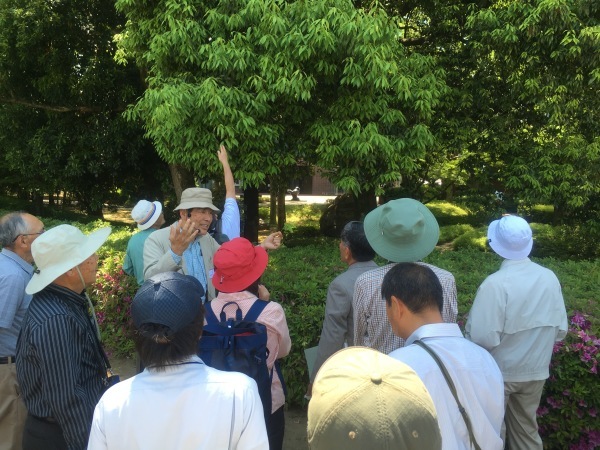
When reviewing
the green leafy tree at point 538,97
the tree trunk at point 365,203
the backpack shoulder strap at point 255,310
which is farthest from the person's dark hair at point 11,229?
the tree trunk at point 365,203

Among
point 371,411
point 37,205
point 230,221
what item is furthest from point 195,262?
point 37,205

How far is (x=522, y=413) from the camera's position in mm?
3094

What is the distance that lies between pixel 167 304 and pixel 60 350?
0.65 meters

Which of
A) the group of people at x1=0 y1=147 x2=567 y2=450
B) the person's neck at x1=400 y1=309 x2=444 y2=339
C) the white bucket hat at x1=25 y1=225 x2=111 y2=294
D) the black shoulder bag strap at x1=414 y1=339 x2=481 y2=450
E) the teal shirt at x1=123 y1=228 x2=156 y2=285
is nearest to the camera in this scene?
the group of people at x1=0 y1=147 x2=567 y2=450

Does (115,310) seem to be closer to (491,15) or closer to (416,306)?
(416,306)

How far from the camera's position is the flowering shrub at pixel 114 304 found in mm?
5939

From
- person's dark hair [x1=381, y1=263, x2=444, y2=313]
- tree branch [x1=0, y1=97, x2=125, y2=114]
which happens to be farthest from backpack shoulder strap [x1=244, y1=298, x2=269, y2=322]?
tree branch [x1=0, y1=97, x2=125, y2=114]

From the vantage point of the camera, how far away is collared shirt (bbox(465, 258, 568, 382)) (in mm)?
2842

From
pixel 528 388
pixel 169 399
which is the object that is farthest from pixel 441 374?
pixel 528 388

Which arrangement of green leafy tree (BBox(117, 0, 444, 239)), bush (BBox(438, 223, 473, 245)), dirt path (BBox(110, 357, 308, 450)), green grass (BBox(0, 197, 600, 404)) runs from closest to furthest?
dirt path (BBox(110, 357, 308, 450)) < green grass (BBox(0, 197, 600, 404)) < green leafy tree (BBox(117, 0, 444, 239)) < bush (BBox(438, 223, 473, 245))

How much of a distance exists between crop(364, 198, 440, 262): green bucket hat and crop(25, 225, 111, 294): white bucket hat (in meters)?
1.45

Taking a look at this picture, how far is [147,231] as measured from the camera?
4.47m

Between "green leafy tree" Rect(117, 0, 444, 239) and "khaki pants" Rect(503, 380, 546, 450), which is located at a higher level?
"green leafy tree" Rect(117, 0, 444, 239)

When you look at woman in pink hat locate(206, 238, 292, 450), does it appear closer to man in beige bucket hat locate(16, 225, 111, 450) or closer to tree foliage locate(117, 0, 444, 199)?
man in beige bucket hat locate(16, 225, 111, 450)
